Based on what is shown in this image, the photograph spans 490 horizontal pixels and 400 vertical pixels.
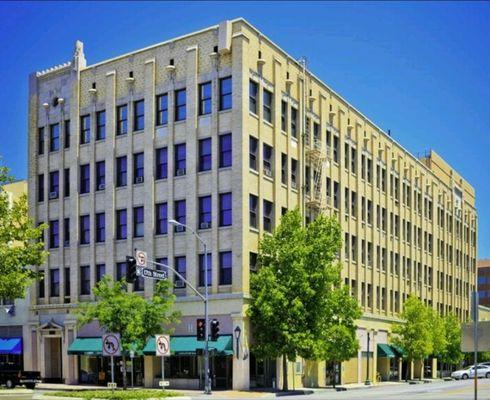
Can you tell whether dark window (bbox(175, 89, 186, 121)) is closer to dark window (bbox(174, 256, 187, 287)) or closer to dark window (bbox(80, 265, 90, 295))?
dark window (bbox(174, 256, 187, 287))

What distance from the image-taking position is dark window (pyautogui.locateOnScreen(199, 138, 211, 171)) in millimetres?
51500

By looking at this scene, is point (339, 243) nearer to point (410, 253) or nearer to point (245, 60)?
point (245, 60)

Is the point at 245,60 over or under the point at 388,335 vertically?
over

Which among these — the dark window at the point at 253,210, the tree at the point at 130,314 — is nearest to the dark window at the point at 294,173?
the dark window at the point at 253,210

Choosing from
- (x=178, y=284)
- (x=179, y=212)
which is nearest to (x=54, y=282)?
(x=178, y=284)

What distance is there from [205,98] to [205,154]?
12.2ft

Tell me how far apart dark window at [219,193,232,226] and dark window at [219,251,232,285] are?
6.44 feet

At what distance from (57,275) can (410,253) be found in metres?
39.6

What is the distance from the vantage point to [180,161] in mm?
52938

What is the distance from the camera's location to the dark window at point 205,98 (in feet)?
170

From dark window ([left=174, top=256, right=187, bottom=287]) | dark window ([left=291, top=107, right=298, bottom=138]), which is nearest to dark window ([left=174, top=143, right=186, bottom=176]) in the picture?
dark window ([left=174, top=256, right=187, bottom=287])

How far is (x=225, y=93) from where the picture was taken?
2012 inches

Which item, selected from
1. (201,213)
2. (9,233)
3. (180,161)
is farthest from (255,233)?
(9,233)

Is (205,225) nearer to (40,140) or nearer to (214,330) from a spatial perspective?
(214,330)
